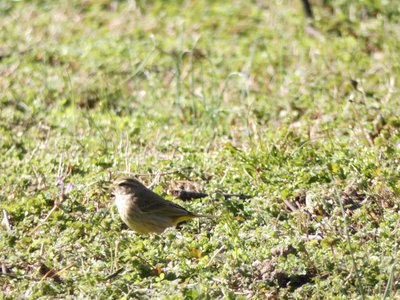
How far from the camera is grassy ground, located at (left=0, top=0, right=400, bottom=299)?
569cm

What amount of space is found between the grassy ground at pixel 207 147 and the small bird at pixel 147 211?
0.38 feet

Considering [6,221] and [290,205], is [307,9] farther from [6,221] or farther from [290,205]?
[6,221]

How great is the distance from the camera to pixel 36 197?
22.7 feet

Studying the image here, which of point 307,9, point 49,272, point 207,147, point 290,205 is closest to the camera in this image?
point 49,272

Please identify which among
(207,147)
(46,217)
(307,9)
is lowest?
(207,147)

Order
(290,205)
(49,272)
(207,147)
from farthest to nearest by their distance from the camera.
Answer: (207,147) < (290,205) < (49,272)

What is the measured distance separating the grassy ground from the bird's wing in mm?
189

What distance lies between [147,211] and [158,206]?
13 cm

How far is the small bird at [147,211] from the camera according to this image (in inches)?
247

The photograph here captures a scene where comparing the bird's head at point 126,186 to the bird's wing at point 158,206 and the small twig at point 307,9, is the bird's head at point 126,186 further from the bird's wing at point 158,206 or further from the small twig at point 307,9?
the small twig at point 307,9

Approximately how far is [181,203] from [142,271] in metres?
1.06

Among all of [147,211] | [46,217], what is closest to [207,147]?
[147,211]

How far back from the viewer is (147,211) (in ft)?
20.6

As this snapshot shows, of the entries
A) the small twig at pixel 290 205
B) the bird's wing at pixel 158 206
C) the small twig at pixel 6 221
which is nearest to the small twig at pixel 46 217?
the small twig at pixel 6 221
